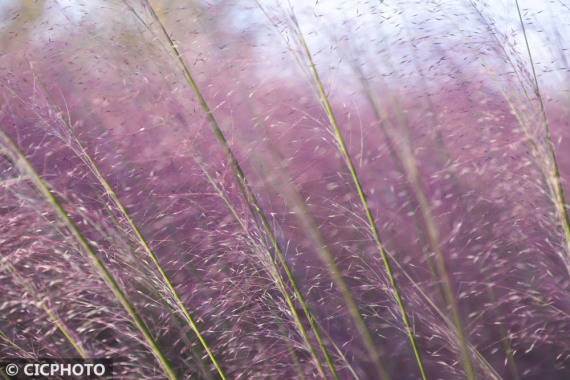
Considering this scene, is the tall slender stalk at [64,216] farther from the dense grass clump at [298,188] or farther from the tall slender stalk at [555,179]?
the tall slender stalk at [555,179]

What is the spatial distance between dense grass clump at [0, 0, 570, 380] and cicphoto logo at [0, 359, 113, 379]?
2 cm

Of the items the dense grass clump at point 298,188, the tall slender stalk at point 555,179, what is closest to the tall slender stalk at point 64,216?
the dense grass clump at point 298,188

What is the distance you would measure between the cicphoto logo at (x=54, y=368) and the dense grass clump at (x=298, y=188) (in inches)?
0.7

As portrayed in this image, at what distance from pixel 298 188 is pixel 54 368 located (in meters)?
0.47

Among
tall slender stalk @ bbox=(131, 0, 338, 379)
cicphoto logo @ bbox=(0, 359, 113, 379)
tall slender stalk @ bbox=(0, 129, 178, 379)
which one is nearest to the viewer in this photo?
tall slender stalk @ bbox=(0, 129, 178, 379)

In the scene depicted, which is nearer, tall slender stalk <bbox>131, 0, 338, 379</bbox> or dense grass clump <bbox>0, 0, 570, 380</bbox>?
tall slender stalk <bbox>131, 0, 338, 379</bbox>

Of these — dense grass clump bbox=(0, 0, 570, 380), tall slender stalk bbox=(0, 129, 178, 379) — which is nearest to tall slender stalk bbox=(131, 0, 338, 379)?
dense grass clump bbox=(0, 0, 570, 380)

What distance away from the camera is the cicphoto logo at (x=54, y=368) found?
25.6 inches

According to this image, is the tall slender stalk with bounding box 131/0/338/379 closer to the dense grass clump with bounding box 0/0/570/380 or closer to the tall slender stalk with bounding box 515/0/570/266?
the dense grass clump with bounding box 0/0/570/380

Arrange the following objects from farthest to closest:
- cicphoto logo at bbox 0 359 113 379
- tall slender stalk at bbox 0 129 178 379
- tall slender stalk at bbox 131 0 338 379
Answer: cicphoto logo at bbox 0 359 113 379 < tall slender stalk at bbox 131 0 338 379 < tall slender stalk at bbox 0 129 178 379

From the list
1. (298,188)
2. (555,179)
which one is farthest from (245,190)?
(555,179)

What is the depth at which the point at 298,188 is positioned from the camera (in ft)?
2.46

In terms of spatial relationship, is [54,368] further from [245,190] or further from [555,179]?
[555,179]

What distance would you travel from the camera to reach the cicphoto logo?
65 cm
